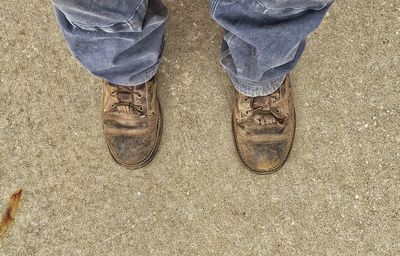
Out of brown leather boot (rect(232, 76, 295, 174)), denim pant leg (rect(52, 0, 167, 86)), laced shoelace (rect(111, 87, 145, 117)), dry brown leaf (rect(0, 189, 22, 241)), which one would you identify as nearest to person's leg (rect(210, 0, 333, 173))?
brown leather boot (rect(232, 76, 295, 174))

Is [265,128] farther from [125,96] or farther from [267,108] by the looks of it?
[125,96]

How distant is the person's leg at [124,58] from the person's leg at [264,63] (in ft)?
0.64

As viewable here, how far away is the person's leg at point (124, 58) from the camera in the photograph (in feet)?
3.78

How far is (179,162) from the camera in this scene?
5.57ft

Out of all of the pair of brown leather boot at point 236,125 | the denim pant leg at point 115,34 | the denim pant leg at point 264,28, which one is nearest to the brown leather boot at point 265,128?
the pair of brown leather boot at point 236,125

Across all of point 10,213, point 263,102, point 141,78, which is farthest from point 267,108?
point 10,213

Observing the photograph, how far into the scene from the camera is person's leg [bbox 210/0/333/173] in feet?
3.71

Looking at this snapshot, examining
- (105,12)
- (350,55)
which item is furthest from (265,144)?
(105,12)

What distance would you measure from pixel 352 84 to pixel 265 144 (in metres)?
0.37

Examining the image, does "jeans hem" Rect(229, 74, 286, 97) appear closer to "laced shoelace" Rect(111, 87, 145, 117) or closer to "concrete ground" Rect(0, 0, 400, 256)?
"concrete ground" Rect(0, 0, 400, 256)

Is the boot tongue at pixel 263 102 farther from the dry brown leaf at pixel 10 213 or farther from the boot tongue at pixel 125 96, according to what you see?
the dry brown leaf at pixel 10 213

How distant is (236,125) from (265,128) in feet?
0.31

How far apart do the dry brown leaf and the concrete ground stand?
2cm

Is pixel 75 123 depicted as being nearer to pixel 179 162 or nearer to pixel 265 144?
pixel 179 162
